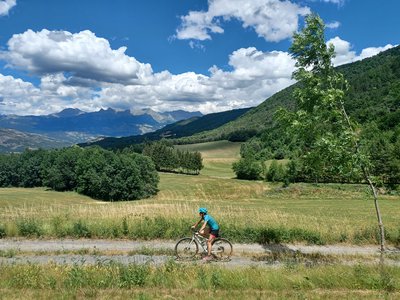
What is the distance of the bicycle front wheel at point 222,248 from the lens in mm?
15672

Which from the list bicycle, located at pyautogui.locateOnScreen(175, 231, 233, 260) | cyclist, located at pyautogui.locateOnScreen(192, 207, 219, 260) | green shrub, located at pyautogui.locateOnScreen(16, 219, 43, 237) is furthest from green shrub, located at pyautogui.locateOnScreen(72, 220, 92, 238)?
cyclist, located at pyautogui.locateOnScreen(192, 207, 219, 260)

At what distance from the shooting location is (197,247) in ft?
52.0

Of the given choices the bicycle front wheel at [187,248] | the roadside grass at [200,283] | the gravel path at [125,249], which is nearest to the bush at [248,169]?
the gravel path at [125,249]

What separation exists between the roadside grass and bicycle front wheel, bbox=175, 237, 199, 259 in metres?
4.34

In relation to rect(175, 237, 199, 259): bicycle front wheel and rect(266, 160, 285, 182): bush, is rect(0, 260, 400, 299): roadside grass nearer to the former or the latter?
rect(175, 237, 199, 259): bicycle front wheel

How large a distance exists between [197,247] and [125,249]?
10.8ft

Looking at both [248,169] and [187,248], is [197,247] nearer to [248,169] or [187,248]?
[187,248]

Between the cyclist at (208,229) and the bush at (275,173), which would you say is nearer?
the cyclist at (208,229)

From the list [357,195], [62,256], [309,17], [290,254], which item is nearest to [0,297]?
[62,256]

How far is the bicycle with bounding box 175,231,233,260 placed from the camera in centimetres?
1570

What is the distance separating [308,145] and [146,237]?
29.8ft

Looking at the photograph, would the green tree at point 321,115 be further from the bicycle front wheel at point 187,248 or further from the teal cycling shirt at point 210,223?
the bicycle front wheel at point 187,248

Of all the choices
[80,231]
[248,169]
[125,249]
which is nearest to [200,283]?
[125,249]

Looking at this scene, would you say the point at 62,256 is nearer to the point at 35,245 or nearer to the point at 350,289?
the point at 35,245
